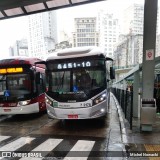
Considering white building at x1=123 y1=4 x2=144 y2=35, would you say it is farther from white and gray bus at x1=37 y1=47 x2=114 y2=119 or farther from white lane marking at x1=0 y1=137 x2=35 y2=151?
white lane marking at x1=0 y1=137 x2=35 y2=151

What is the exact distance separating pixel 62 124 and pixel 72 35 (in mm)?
68783

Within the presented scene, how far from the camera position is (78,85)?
8.38 meters

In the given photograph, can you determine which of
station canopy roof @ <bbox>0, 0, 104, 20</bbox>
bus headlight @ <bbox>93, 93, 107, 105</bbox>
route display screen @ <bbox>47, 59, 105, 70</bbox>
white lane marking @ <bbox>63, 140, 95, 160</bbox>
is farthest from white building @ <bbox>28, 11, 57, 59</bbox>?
white lane marking @ <bbox>63, 140, 95, 160</bbox>

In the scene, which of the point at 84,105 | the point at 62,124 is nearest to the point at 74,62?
the point at 84,105

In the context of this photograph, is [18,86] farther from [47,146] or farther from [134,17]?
[134,17]

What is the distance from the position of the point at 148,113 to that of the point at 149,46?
2496mm

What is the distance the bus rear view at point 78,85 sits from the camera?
812cm

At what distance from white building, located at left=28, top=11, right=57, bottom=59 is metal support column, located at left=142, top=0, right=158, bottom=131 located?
63743 millimetres

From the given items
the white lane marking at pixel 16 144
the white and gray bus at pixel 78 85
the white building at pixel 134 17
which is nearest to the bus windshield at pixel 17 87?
the white and gray bus at pixel 78 85

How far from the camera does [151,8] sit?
7449 millimetres

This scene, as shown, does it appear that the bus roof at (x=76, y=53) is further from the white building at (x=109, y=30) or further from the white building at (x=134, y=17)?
the white building at (x=109, y=30)

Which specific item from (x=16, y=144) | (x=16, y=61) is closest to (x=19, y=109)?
(x=16, y=61)

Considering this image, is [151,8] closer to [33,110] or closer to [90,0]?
[90,0]

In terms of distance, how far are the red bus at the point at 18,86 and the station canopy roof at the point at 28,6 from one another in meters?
2.62
